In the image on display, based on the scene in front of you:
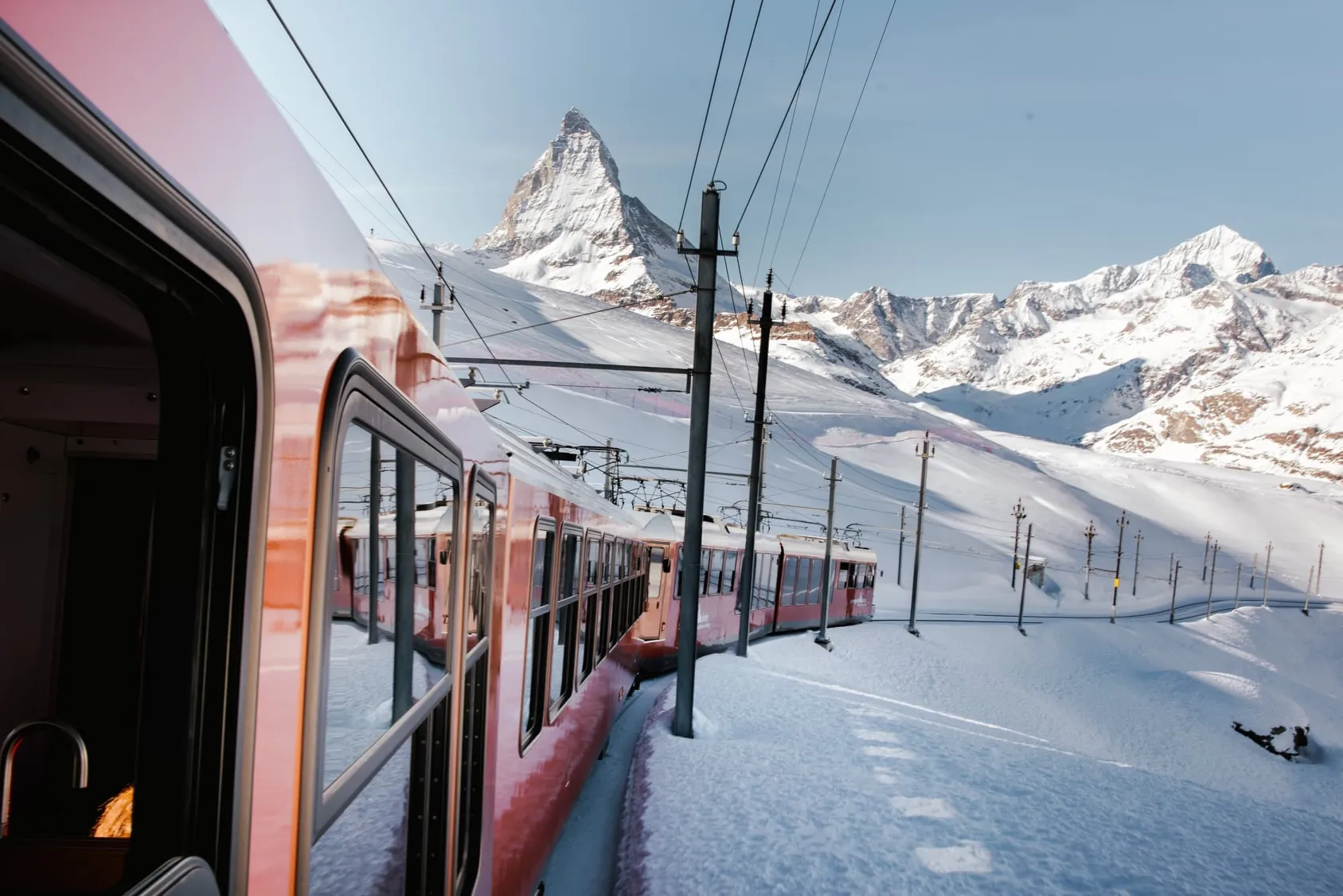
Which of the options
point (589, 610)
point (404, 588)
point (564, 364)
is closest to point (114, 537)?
point (404, 588)

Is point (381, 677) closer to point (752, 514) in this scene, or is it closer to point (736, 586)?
point (752, 514)

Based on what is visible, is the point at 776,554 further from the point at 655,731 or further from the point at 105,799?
the point at 105,799

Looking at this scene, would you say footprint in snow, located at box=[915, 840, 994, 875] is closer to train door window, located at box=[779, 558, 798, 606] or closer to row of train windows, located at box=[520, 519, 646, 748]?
row of train windows, located at box=[520, 519, 646, 748]

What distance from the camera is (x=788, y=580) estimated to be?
77.0 ft

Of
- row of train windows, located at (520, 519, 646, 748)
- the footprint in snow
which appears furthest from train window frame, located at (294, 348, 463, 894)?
the footprint in snow

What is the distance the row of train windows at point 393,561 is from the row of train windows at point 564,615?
2093 mm

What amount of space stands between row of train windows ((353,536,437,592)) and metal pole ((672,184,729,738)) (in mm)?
7854

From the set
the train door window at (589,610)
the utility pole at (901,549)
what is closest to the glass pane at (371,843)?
the train door window at (589,610)

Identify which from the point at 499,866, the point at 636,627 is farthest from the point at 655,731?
the point at 499,866

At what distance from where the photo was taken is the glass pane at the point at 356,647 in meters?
1.51

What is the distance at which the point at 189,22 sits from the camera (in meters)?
1.03

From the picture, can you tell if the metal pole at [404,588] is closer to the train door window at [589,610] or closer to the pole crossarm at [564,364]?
the train door window at [589,610]

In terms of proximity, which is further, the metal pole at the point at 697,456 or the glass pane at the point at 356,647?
the metal pole at the point at 697,456

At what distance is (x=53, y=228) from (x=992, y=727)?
57.9ft
